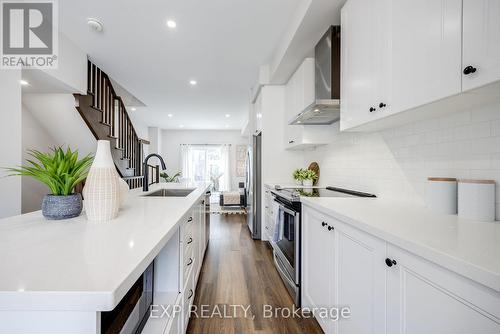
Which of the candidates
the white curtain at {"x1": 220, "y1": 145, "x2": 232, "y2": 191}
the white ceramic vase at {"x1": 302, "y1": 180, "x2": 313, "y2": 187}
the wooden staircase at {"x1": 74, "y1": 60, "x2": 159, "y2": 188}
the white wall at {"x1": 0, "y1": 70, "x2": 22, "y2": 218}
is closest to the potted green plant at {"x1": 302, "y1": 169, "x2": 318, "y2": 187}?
the white ceramic vase at {"x1": 302, "y1": 180, "x2": 313, "y2": 187}

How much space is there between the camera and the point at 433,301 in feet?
2.42

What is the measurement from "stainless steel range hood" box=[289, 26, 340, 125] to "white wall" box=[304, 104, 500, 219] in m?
0.43

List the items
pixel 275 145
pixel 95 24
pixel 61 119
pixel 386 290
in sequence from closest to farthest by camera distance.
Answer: pixel 386 290 → pixel 95 24 → pixel 275 145 → pixel 61 119

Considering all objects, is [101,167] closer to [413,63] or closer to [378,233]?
[378,233]

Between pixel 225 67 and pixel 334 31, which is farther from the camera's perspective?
pixel 225 67

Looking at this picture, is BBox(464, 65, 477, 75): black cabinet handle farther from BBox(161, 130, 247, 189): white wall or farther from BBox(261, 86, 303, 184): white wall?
BBox(161, 130, 247, 189): white wall

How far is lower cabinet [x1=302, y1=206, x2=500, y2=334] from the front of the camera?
63cm

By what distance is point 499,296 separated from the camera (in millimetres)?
556

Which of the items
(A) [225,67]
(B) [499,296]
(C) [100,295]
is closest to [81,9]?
(A) [225,67]

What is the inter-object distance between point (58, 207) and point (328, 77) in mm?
2083

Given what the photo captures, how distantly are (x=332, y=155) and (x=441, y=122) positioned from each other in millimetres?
1386

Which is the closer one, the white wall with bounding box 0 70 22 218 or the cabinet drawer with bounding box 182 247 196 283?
the cabinet drawer with bounding box 182 247 196 283

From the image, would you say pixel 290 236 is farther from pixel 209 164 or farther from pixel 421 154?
pixel 209 164

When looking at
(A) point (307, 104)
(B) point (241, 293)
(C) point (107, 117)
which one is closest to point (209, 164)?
(C) point (107, 117)
